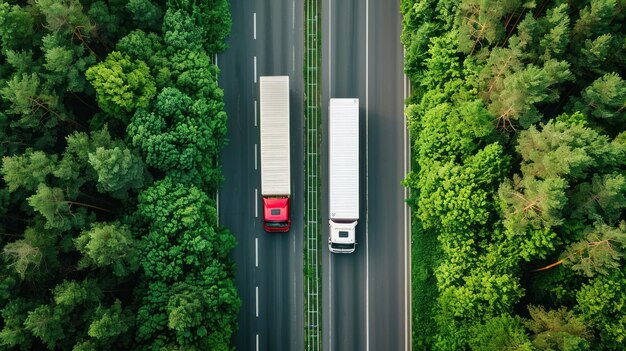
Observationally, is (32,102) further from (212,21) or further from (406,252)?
(406,252)

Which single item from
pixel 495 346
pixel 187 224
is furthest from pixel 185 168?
pixel 495 346

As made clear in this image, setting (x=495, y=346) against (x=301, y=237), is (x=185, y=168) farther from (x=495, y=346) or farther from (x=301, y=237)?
(x=495, y=346)

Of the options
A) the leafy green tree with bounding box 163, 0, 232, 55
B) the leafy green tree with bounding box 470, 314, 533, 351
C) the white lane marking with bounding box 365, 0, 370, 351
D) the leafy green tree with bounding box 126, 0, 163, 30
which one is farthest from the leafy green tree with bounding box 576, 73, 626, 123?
the leafy green tree with bounding box 126, 0, 163, 30

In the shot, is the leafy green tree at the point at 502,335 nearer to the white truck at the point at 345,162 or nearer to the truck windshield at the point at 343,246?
the truck windshield at the point at 343,246

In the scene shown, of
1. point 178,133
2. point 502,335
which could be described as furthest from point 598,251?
point 178,133

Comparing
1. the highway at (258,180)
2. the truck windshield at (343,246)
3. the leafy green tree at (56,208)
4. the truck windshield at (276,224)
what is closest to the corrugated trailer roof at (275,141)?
the highway at (258,180)

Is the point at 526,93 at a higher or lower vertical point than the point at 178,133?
higher
